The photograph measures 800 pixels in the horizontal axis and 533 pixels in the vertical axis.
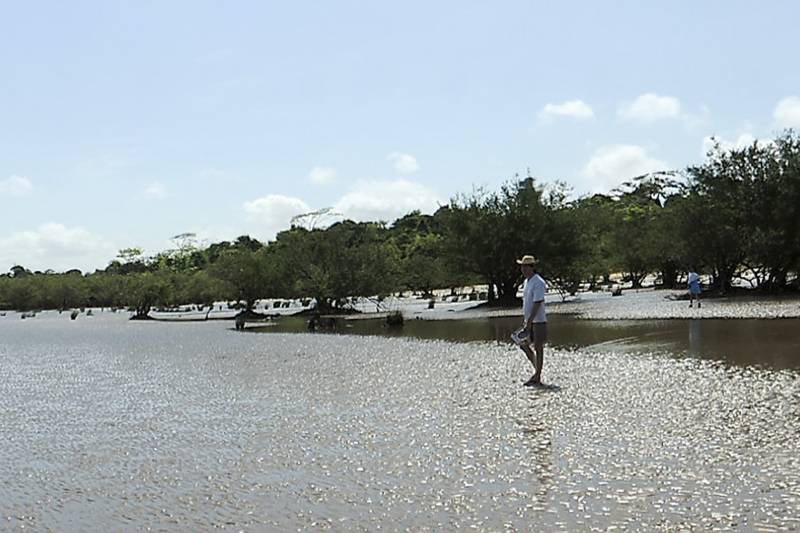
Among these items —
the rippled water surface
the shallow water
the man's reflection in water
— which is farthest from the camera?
the man's reflection in water

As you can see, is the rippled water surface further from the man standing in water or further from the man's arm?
the man's arm

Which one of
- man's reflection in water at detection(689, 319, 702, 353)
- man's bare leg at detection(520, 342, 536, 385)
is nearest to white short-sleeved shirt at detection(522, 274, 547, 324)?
man's bare leg at detection(520, 342, 536, 385)

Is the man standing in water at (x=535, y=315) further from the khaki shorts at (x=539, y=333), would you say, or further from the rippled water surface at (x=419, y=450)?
Result: the rippled water surface at (x=419, y=450)

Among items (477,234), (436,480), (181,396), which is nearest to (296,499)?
(436,480)

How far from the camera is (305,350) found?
23875 millimetres

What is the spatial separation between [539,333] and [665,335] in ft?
34.5

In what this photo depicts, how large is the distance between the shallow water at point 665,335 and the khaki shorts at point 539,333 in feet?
13.2

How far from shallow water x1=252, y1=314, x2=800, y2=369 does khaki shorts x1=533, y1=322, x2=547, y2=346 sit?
4.03m

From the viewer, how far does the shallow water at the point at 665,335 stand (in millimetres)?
16817

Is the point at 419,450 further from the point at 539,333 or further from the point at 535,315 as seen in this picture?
the point at 535,315

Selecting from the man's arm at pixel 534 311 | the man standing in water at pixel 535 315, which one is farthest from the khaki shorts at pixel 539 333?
the man's arm at pixel 534 311

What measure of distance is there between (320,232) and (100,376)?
34618 mm

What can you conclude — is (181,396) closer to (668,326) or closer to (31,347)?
(668,326)

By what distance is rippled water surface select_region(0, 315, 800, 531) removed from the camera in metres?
6.53
